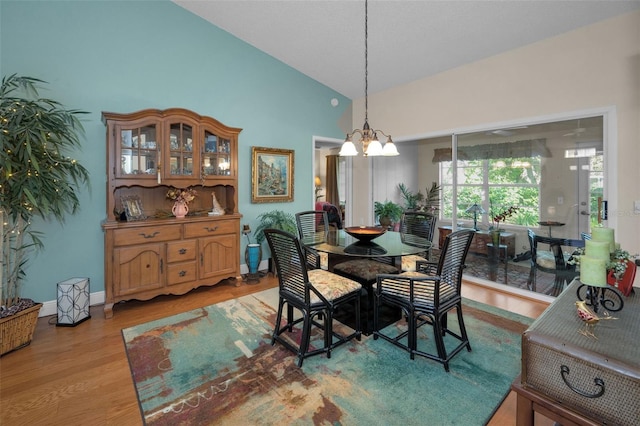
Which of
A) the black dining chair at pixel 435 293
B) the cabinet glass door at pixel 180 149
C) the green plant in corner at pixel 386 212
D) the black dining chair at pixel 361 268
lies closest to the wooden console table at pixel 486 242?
the black dining chair at pixel 361 268

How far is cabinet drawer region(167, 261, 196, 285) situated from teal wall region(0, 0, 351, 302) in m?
0.79

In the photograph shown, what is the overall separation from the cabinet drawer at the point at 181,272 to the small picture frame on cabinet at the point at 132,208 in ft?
2.18

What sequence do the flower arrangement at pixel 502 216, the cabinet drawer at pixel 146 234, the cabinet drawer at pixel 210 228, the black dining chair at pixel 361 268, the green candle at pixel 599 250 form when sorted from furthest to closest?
the flower arrangement at pixel 502 216 < the cabinet drawer at pixel 210 228 < the cabinet drawer at pixel 146 234 < the black dining chair at pixel 361 268 < the green candle at pixel 599 250

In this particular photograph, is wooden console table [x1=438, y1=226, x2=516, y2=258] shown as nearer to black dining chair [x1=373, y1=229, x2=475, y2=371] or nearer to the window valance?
the window valance

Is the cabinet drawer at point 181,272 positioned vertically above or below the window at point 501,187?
below

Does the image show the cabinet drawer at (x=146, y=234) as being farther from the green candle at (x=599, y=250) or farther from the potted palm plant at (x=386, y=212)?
the potted palm plant at (x=386, y=212)

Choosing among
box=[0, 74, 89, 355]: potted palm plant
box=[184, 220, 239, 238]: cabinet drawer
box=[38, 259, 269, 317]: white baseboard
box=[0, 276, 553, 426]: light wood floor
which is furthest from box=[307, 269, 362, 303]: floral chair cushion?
box=[38, 259, 269, 317]: white baseboard

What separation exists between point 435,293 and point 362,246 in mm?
825

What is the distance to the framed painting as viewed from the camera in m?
4.48

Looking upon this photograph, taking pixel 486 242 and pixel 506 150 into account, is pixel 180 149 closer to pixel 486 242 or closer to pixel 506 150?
pixel 506 150

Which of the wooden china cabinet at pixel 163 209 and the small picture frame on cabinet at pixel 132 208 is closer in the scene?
the wooden china cabinet at pixel 163 209

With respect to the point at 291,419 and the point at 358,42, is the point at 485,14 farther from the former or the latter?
the point at 291,419

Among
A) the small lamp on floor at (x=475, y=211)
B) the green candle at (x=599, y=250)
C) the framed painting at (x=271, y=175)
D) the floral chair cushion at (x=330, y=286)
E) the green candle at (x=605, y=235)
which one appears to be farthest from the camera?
the framed painting at (x=271, y=175)

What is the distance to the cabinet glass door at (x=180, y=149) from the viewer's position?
347cm
